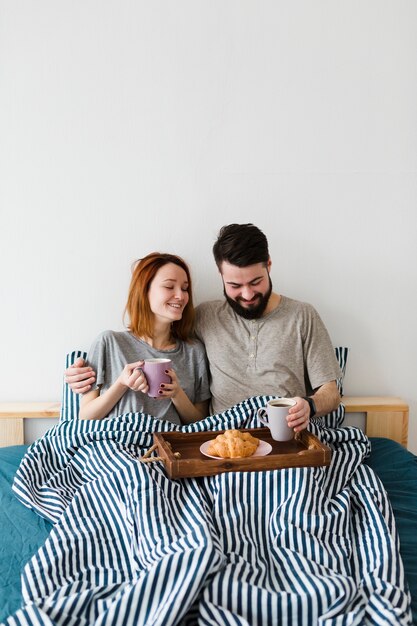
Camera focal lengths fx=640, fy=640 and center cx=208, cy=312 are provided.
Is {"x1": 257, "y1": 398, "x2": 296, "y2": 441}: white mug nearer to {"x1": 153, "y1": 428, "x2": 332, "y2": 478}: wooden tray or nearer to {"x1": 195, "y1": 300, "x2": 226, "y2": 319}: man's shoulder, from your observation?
{"x1": 153, "y1": 428, "x2": 332, "y2": 478}: wooden tray

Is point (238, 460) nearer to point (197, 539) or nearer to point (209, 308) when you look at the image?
point (197, 539)

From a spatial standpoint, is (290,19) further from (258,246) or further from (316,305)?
(316,305)

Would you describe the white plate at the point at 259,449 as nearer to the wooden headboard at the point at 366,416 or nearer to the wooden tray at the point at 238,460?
the wooden tray at the point at 238,460

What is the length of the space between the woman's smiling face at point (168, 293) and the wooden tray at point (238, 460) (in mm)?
456

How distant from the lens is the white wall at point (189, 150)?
225 cm

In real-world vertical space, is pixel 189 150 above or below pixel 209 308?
above

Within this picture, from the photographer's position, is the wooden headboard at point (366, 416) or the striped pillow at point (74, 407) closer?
the striped pillow at point (74, 407)

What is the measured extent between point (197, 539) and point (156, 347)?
1.01m

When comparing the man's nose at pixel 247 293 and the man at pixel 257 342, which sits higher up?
the man's nose at pixel 247 293

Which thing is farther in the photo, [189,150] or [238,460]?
[189,150]

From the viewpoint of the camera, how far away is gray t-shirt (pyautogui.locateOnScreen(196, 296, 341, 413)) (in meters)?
2.12

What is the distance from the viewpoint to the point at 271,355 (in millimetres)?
2119

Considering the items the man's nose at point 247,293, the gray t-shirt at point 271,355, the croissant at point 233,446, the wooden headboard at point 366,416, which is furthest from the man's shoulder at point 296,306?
the croissant at point 233,446

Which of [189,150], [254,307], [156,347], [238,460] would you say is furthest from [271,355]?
[189,150]
